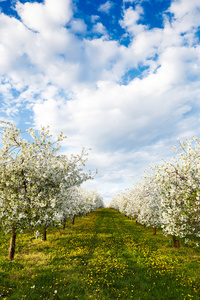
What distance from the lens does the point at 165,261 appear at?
1389 centimetres

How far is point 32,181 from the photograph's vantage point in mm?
12484

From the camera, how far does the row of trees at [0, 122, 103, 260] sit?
1143 cm

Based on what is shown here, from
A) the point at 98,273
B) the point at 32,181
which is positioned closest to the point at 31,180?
the point at 32,181

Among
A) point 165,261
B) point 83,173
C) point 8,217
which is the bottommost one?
point 165,261

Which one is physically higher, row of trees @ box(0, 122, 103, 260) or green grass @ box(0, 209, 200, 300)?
row of trees @ box(0, 122, 103, 260)

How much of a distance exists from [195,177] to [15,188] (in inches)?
518

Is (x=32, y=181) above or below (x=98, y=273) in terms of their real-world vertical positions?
above

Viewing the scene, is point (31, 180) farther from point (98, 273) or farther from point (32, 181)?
point (98, 273)

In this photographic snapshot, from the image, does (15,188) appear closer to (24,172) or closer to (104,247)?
(24,172)

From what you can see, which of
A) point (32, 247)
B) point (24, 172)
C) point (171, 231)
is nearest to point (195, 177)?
point (171, 231)

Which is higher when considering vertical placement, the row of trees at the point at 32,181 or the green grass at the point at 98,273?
the row of trees at the point at 32,181

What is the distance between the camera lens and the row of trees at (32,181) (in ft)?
37.5

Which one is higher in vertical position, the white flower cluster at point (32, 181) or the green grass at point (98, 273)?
the white flower cluster at point (32, 181)

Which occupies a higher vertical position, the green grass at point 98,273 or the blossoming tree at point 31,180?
the blossoming tree at point 31,180
